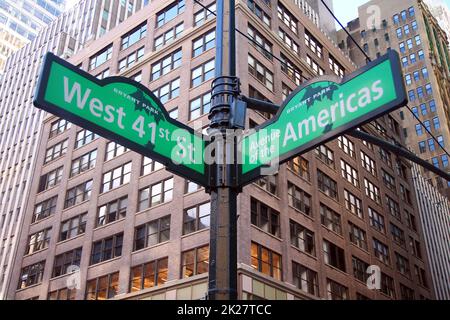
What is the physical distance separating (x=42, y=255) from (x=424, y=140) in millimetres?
74274

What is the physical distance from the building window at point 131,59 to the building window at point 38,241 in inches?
638

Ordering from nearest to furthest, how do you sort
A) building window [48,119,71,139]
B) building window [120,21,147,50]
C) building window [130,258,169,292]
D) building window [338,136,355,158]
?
building window [130,258,169,292] < building window [120,21,147,50] < building window [338,136,355,158] < building window [48,119,71,139]

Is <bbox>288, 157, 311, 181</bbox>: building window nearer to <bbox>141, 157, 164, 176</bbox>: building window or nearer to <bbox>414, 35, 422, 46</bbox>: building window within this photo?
<bbox>141, 157, 164, 176</bbox>: building window

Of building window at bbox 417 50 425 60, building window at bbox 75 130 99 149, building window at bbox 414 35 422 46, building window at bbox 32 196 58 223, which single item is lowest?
building window at bbox 32 196 58 223

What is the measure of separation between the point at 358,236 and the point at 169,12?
2620 centimetres

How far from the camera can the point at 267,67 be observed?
1710 inches

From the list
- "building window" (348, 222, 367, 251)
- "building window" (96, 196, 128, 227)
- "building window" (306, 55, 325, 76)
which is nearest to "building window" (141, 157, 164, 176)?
"building window" (96, 196, 128, 227)

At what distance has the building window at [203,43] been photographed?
42.9 m

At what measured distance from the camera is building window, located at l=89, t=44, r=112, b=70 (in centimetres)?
5266

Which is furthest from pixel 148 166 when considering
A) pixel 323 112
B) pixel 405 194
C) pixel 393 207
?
pixel 323 112

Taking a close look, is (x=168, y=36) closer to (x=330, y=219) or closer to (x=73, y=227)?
(x=73, y=227)

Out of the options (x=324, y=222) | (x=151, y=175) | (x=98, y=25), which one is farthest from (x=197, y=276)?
(x=98, y=25)

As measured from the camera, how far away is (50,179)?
49.9m

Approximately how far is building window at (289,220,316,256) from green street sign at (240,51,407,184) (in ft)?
108
